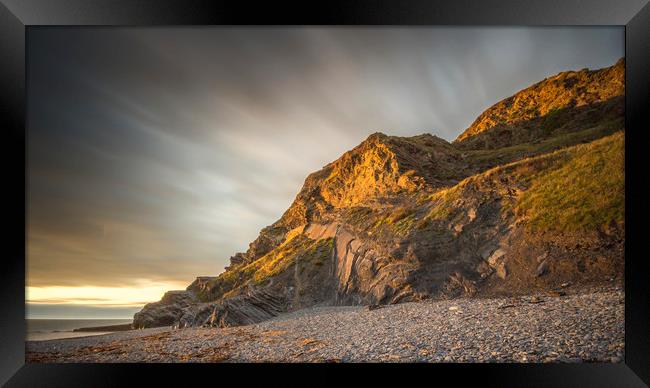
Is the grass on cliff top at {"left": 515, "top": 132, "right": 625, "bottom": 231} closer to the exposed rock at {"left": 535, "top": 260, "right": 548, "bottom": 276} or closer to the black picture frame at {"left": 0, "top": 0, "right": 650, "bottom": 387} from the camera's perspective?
the black picture frame at {"left": 0, "top": 0, "right": 650, "bottom": 387}

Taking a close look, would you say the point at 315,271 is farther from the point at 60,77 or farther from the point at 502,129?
the point at 502,129

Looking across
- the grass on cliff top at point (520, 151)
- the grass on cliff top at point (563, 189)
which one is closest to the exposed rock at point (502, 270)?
the grass on cliff top at point (563, 189)

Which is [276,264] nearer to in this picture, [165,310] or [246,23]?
[165,310]

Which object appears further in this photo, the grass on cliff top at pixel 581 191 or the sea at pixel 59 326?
the grass on cliff top at pixel 581 191

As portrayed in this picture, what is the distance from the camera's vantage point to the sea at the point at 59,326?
916 cm

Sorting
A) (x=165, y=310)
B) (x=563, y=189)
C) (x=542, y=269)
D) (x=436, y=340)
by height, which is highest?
(x=563, y=189)

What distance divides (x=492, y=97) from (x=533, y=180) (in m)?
4.61

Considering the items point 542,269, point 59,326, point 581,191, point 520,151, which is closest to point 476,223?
point 542,269

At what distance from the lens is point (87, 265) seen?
10836mm

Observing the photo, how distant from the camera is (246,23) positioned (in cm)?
885

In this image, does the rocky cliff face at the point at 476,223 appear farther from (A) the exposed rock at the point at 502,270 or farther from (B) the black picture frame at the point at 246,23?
(B) the black picture frame at the point at 246,23

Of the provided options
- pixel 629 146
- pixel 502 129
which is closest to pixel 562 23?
pixel 629 146

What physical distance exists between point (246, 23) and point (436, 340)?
9233 millimetres

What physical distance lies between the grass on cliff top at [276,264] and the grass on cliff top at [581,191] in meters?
13.0
